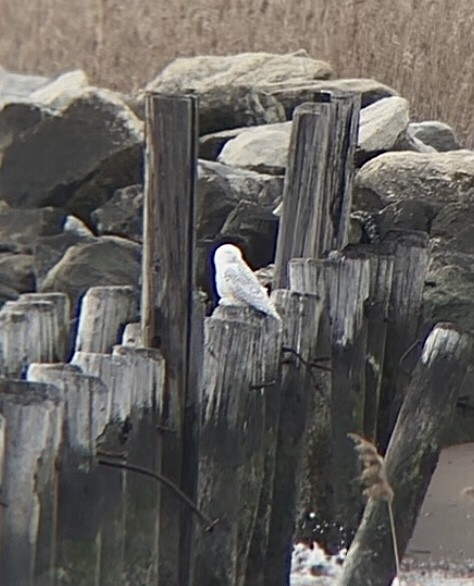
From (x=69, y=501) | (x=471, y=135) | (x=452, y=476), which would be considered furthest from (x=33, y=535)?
(x=471, y=135)

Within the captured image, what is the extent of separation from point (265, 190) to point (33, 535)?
17.1 ft

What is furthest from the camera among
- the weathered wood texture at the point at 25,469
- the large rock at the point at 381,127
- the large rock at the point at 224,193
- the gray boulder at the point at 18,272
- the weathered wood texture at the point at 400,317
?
the large rock at the point at 381,127

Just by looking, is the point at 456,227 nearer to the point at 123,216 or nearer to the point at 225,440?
the point at 123,216

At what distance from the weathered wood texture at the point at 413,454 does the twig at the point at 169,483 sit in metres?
0.44

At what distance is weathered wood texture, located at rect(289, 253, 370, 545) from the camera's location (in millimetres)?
6086

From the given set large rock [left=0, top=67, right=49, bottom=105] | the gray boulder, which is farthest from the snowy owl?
large rock [left=0, top=67, right=49, bottom=105]

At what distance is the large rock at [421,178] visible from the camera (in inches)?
324

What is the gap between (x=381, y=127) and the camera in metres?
9.85

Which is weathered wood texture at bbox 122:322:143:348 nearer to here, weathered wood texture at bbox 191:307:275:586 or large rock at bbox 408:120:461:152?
weathered wood texture at bbox 191:307:275:586

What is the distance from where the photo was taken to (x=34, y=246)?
31.3 feet

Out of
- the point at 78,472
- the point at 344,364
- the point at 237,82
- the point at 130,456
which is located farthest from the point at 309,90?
the point at 78,472

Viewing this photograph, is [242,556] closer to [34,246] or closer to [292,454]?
[292,454]

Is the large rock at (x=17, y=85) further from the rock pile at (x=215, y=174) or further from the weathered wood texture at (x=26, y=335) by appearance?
the weathered wood texture at (x=26, y=335)

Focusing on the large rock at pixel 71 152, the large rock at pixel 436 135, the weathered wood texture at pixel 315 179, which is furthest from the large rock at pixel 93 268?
the large rock at pixel 436 135
